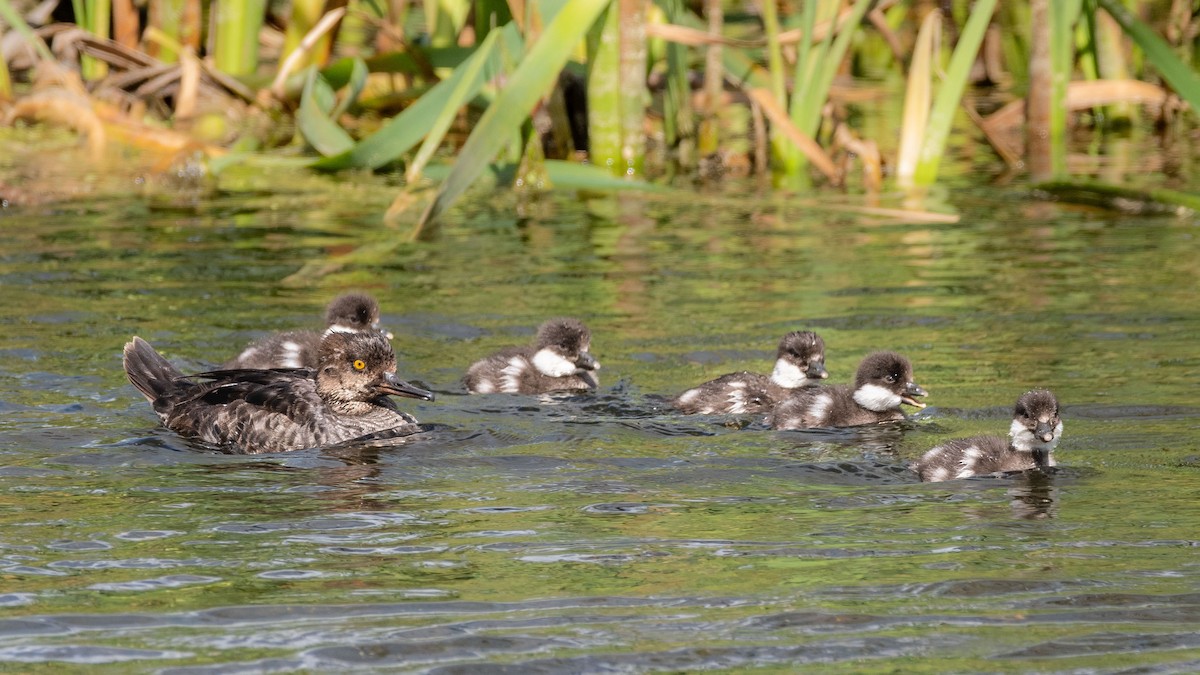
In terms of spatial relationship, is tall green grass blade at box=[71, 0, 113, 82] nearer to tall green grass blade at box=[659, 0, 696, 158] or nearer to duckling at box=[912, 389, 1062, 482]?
tall green grass blade at box=[659, 0, 696, 158]

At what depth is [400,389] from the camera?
722 cm

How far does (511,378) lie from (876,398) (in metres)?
1.66

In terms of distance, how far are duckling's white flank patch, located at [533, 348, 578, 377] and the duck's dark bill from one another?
82 centimetres

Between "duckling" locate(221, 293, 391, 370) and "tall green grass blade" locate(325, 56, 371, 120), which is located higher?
"tall green grass blade" locate(325, 56, 371, 120)

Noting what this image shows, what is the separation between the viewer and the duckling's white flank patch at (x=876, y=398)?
287 inches

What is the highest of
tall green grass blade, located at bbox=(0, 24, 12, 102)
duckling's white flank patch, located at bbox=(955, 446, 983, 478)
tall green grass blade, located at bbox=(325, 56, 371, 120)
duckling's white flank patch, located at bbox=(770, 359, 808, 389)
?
tall green grass blade, located at bbox=(0, 24, 12, 102)

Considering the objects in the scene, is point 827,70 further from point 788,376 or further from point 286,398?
point 286,398

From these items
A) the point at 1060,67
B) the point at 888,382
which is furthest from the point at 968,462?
the point at 1060,67

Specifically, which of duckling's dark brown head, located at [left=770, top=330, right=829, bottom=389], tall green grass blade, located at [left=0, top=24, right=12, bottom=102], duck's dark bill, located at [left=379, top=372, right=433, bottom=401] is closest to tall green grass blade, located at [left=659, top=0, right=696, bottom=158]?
duckling's dark brown head, located at [left=770, top=330, right=829, bottom=389]

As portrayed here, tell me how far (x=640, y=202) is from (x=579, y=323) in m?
5.22

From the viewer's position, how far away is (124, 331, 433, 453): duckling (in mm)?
7051

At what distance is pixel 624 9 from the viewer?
11727 mm

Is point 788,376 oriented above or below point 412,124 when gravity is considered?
below

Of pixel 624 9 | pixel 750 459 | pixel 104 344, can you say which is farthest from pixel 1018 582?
pixel 624 9
